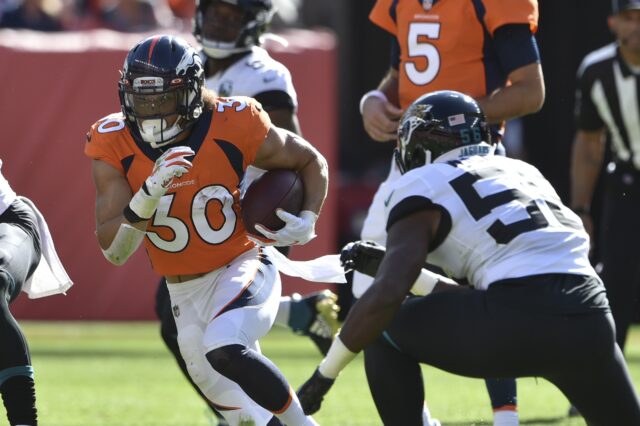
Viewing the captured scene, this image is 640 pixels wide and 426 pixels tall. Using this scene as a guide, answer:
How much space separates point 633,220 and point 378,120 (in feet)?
5.79

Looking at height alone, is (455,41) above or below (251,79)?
above

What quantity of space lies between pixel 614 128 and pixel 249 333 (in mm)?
3160

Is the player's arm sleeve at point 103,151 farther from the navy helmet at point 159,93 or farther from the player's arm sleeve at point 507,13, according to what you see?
the player's arm sleeve at point 507,13

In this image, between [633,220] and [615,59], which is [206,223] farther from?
[615,59]

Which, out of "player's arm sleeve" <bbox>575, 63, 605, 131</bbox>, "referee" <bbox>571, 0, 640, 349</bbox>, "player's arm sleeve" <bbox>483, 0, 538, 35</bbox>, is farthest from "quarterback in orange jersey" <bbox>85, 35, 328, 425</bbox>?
"player's arm sleeve" <bbox>575, 63, 605, 131</bbox>

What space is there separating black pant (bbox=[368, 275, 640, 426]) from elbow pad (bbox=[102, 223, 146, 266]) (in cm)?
103

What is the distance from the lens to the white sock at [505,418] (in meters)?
5.09

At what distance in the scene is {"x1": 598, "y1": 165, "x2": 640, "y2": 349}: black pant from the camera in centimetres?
662

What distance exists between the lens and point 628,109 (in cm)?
706

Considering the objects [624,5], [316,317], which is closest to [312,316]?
[316,317]

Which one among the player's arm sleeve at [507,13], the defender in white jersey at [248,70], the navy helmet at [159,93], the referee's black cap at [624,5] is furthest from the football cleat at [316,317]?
the referee's black cap at [624,5]

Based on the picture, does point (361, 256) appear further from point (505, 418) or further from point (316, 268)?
point (505, 418)

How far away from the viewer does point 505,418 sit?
509cm

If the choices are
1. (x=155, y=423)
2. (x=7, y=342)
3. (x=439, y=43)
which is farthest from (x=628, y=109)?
(x=7, y=342)
